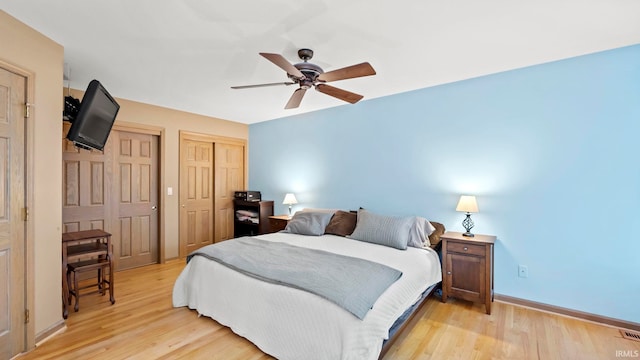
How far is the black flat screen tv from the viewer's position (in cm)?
242

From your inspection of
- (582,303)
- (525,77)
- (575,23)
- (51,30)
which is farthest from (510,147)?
(51,30)

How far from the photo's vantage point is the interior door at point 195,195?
4750mm

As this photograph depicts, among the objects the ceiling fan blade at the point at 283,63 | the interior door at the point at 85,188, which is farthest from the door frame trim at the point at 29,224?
the ceiling fan blade at the point at 283,63

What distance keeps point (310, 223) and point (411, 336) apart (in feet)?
6.02

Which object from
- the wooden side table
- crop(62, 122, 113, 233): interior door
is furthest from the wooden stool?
crop(62, 122, 113, 233): interior door

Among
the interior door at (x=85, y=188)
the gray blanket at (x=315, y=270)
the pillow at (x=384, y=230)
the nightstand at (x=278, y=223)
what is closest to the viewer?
the gray blanket at (x=315, y=270)

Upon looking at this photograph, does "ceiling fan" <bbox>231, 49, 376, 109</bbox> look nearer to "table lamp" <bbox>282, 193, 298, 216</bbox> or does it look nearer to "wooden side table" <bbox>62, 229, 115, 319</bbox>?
"wooden side table" <bbox>62, 229, 115, 319</bbox>

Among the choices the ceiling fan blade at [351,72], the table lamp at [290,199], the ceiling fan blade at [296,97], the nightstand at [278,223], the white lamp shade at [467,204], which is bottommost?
the nightstand at [278,223]

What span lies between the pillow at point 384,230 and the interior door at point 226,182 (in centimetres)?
284

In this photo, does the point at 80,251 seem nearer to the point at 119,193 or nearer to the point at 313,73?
the point at 119,193

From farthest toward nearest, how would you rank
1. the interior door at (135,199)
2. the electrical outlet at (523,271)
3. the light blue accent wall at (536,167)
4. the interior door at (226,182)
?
the interior door at (226,182), the interior door at (135,199), the electrical outlet at (523,271), the light blue accent wall at (536,167)

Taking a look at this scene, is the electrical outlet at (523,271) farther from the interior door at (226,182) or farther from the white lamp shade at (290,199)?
the interior door at (226,182)

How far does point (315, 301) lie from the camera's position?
1921mm

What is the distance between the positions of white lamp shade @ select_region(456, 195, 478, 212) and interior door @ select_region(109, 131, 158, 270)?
14.2 ft
